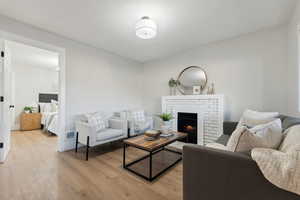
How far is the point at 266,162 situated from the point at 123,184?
1.53 metres

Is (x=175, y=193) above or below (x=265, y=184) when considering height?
below

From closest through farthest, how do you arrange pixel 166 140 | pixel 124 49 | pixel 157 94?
pixel 166 140
pixel 124 49
pixel 157 94

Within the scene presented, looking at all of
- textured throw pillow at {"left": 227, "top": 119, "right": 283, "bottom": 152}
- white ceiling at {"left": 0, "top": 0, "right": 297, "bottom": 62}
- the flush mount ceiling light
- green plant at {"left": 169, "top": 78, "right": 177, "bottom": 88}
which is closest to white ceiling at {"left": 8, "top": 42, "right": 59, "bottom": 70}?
white ceiling at {"left": 0, "top": 0, "right": 297, "bottom": 62}

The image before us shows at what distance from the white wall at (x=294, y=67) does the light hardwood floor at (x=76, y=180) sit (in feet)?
6.69

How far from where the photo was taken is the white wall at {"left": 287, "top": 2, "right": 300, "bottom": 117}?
6.25 ft

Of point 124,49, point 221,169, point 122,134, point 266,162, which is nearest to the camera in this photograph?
point 266,162

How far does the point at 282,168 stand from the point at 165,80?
343 cm

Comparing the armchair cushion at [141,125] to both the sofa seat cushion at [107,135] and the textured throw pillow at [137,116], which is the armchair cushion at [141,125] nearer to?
the textured throw pillow at [137,116]

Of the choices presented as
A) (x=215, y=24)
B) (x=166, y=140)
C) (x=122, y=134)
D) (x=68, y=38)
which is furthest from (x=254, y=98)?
(x=68, y=38)

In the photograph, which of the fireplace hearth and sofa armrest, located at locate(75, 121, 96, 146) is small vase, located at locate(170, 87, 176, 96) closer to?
the fireplace hearth

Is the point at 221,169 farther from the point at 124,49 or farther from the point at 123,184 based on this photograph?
the point at 124,49

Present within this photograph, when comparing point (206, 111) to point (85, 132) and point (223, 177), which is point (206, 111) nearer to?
point (223, 177)

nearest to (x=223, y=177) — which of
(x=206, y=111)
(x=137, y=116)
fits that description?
(x=206, y=111)

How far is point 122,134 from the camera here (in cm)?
291
